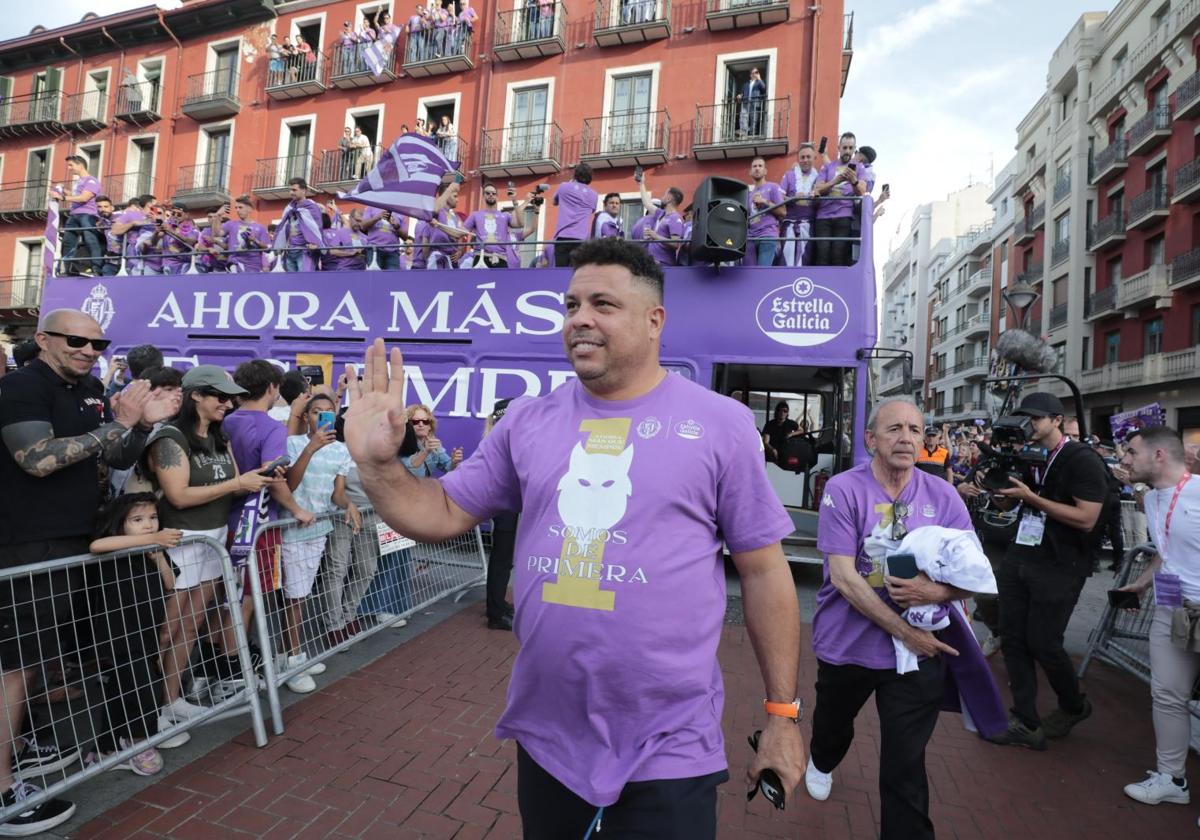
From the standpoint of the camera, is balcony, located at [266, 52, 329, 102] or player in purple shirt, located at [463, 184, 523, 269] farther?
balcony, located at [266, 52, 329, 102]

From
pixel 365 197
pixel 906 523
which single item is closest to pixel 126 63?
pixel 365 197

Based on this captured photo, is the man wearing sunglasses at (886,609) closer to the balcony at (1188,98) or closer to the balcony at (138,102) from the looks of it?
the balcony at (138,102)

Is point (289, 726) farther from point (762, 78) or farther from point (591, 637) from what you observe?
point (762, 78)

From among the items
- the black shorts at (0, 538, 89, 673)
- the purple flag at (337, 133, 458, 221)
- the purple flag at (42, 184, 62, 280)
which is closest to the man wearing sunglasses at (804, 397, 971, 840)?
the black shorts at (0, 538, 89, 673)

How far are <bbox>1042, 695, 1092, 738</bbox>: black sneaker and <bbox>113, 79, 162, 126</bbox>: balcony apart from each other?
90.2 ft

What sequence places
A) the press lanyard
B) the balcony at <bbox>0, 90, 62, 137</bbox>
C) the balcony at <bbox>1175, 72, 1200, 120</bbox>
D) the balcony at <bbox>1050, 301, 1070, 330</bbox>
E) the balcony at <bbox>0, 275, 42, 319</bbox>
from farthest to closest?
1. the balcony at <bbox>1050, 301, 1070, 330</bbox>
2. the balcony at <bbox>0, 90, 62, 137</bbox>
3. the balcony at <bbox>0, 275, 42, 319</bbox>
4. the balcony at <bbox>1175, 72, 1200, 120</bbox>
5. the press lanyard

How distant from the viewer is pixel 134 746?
2916 mm

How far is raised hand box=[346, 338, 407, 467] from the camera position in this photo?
1.57 m

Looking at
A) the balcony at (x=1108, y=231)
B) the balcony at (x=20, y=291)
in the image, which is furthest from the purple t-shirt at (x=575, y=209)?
the balcony at (x=1108, y=231)

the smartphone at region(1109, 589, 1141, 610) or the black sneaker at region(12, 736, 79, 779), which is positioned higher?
the smartphone at region(1109, 589, 1141, 610)

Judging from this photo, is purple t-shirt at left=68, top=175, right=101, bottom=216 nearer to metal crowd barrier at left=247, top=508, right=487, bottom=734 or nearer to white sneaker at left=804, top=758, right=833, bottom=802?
metal crowd barrier at left=247, top=508, right=487, bottom=734

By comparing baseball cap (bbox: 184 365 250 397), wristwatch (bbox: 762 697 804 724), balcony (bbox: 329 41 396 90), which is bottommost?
wristwatch (bbox: 762 697 804 724)

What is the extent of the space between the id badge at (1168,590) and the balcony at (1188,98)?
26845 millimetres

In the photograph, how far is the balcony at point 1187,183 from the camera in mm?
21688
